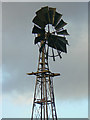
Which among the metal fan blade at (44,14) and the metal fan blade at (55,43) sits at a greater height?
the metal fan blade at (44,14)

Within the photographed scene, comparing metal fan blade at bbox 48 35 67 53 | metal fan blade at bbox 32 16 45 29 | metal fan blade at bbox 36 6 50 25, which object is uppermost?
metal fan blade at bbox 36 6 50 25

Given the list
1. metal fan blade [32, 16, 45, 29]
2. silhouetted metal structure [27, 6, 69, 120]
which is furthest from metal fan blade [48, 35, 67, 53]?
metal fan blade [32, 16, 45, 29]

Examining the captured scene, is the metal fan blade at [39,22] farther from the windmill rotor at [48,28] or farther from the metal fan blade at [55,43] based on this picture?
the metal fan blade at [55,43]

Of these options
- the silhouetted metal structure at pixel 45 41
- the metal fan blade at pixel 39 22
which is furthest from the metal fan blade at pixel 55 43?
the metal fan blade at pixel 39 22

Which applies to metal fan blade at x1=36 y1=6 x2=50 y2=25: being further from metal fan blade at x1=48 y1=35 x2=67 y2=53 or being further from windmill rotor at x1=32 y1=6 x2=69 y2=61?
metal fan blade at x1=48 y1=35 x2=67 y2=53

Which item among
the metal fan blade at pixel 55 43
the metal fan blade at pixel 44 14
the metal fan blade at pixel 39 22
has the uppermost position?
the metal fan blade at pixel 44 14

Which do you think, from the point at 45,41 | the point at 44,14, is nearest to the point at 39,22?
the point at 44,14

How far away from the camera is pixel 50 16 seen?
5715mm

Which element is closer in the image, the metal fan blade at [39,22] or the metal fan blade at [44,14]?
the metal fan blade at [44,14]

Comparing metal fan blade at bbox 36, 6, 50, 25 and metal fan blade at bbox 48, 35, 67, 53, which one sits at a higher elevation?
metal fan blade at bbox 36, 6, 50, 25

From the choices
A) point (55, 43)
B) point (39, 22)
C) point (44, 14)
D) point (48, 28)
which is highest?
point (44, 14)

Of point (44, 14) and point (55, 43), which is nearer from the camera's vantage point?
point (44, 14)

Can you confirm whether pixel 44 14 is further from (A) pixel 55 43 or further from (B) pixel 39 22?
(A) pixel 55 43

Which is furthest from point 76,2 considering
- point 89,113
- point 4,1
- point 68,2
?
point 89,113
